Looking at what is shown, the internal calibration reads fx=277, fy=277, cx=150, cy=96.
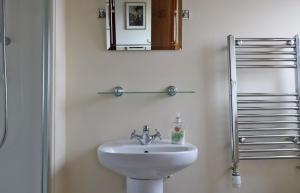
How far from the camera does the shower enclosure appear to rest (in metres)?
1.59

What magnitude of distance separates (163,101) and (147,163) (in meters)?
0.56

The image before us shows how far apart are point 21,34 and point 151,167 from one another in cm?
107

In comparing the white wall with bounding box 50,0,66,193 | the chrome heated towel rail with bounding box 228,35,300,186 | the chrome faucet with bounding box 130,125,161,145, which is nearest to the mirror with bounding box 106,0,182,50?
the white wall with bounding box 50,0,66,193

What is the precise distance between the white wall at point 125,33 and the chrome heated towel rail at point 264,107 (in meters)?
0.56

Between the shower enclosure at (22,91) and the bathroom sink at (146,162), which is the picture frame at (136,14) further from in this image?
the bathroom sink at (146,162)

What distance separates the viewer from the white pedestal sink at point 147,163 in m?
1.46

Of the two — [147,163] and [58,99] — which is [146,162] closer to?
[147,163]

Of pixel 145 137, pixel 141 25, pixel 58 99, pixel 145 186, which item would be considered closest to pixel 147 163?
pixel 145 186

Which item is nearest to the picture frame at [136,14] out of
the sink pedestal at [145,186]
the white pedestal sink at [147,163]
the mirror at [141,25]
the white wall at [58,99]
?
the mirror at [141,25]

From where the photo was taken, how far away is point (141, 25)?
190 centimetres

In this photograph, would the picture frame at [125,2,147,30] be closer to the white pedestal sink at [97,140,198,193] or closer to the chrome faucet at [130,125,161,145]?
the chrome faucet at [130,125,161,145]

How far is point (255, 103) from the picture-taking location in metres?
1.91

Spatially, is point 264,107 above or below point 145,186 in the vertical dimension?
above

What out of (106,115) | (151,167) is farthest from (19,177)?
(151,167)
